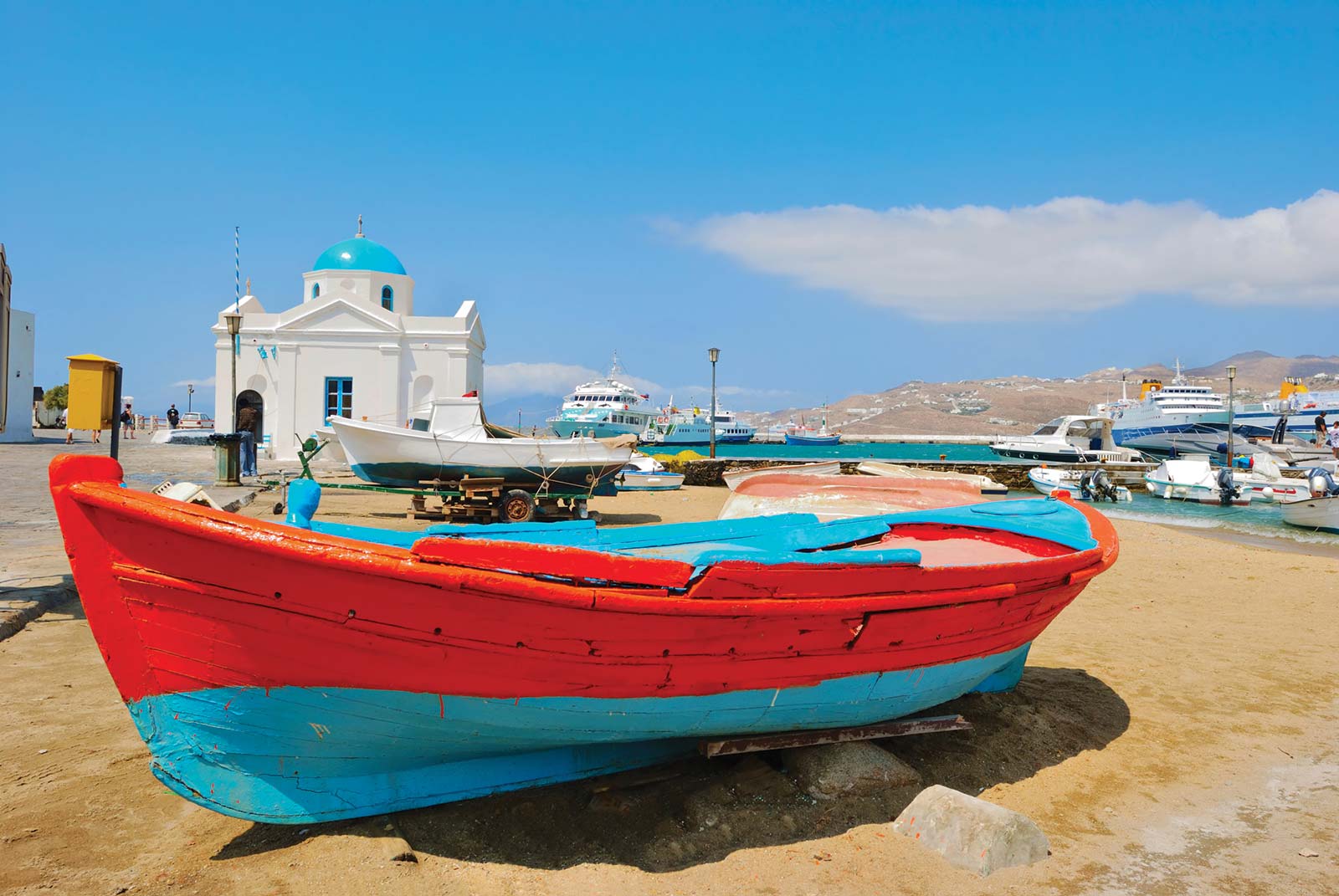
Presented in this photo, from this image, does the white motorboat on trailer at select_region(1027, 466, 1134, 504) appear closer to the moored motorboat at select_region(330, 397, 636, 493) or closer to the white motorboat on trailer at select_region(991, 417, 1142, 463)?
the white motorboat on trailer at select_region(991, 417, 1142, 463)

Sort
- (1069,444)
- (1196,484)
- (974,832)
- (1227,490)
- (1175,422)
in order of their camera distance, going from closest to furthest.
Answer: (974,832) < (1227,490) < (1196,484) < (1069,444) < (1175,422)

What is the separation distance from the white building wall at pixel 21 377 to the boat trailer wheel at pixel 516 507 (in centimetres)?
2016

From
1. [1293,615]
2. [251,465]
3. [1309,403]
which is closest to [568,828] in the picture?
[1293,615]

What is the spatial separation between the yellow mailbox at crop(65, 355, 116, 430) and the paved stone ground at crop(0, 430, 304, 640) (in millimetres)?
1282

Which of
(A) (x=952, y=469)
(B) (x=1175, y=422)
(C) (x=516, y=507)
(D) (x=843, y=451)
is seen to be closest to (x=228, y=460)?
(C) (x=516, y=507)

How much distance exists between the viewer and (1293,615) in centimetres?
818

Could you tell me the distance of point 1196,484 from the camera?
958 inches

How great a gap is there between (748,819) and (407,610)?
183cm

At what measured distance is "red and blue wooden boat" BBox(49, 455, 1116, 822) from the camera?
271 cm

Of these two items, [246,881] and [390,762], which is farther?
[390,762]

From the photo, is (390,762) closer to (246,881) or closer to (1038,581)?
(246,881)

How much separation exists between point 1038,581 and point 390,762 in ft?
10.7

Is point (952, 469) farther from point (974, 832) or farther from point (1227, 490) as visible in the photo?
point (974, 832)

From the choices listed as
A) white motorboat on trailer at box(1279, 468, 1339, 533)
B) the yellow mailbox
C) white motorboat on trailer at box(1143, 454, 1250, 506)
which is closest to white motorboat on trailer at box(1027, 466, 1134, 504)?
white motorboat on trailer at box(1143, 454, 1250, 506)
